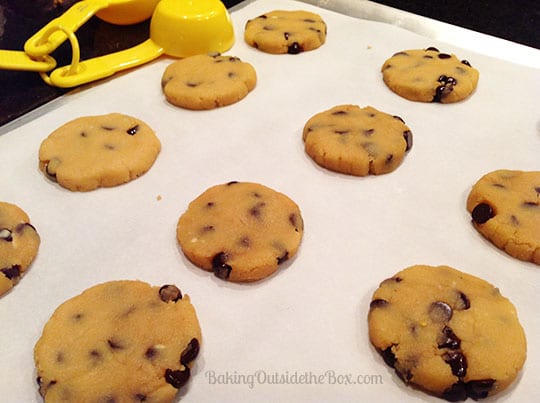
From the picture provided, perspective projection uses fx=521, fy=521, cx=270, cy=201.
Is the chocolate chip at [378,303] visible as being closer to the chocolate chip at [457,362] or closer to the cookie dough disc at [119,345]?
the chocolate chip at [457,362]

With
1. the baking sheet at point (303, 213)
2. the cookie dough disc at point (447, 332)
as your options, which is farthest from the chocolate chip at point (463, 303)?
the baking sheet at point (303, 213)

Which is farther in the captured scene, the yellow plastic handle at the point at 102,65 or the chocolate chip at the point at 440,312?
the yellow plastic handle at the point at 102,65

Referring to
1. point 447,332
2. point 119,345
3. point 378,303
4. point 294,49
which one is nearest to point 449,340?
point 447,332

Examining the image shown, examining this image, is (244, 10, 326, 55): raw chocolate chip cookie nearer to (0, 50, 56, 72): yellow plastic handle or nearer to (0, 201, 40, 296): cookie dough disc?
(0, 50, 56, 72): yellow plastic handle

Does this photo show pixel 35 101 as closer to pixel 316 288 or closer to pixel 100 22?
pixel 100 22

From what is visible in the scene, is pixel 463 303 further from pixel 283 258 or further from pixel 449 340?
pixel 283 258
